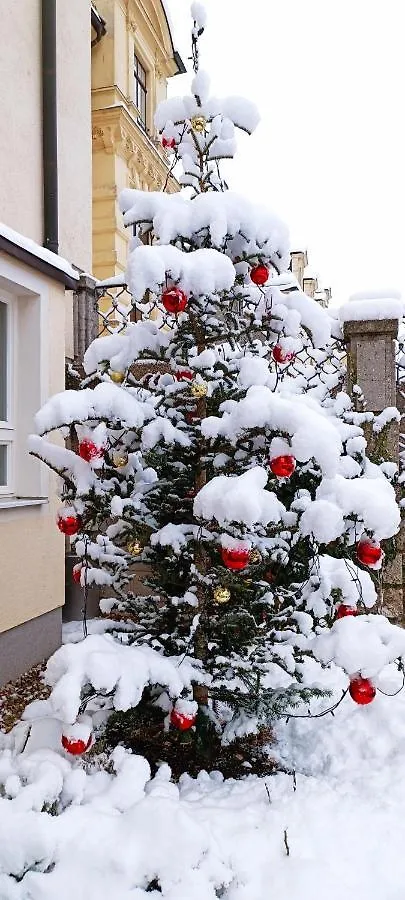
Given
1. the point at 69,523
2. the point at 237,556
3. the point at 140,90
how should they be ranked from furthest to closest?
the point at 140,90, the point at 69,523, the point at 237,556

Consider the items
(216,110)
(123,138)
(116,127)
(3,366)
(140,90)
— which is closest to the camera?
(216,110)

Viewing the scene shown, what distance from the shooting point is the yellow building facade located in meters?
9.97

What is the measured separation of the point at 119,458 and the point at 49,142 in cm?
381

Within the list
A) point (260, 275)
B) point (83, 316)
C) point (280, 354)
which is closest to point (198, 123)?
point (260, 275)

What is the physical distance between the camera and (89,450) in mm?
2441

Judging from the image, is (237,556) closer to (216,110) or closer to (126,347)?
(126,347)

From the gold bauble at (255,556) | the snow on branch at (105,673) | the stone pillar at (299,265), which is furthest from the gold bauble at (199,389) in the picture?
the stone pillar at (299,265)

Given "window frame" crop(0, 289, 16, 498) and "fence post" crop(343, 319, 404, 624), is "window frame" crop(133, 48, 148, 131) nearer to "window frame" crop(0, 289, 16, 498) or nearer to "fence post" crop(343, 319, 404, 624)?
"fence post" crop(343, 319, 404, 624)

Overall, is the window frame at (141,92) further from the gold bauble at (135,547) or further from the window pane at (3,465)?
the gold bauble at (135,547)

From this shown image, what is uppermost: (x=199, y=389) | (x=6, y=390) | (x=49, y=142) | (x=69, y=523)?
(x=49, y=142)

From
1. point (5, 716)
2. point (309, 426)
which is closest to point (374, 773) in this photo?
point (309, 426)

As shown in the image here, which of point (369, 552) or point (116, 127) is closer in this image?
point (369, 552)

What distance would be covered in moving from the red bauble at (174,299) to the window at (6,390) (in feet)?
7.19

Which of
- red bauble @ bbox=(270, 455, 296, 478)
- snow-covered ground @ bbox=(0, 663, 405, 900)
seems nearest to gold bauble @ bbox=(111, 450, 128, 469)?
red bauble @ bbox=(270, 455, 296, 478)
